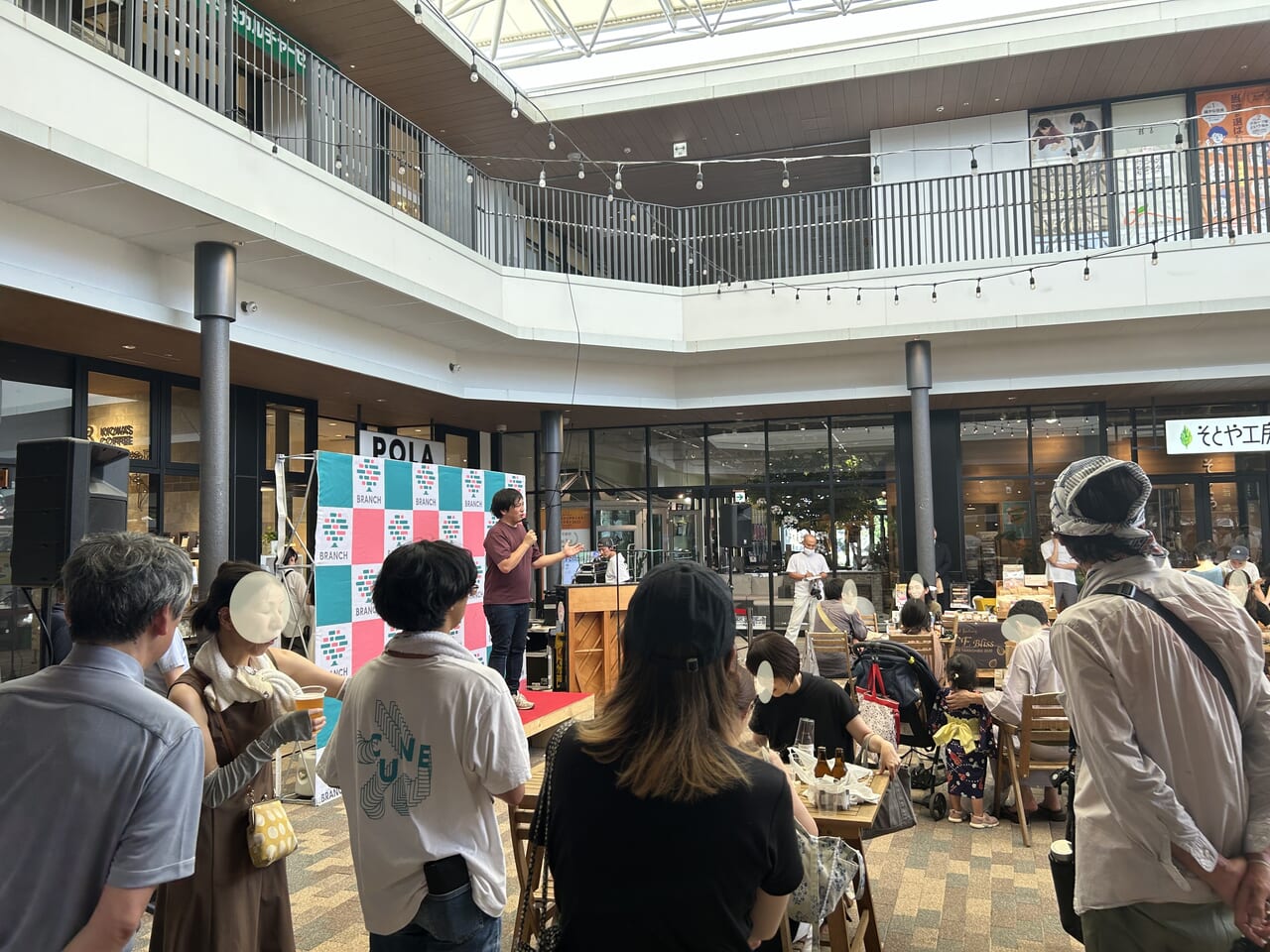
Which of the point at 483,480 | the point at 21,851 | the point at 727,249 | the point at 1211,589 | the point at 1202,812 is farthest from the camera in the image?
the point at 727,249

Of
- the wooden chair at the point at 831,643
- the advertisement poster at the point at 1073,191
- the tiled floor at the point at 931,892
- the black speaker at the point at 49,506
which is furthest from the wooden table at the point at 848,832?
the advertisement poster at the point at 1073,191

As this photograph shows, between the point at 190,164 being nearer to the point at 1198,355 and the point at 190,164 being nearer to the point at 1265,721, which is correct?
the point at 1265,721

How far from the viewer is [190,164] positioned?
6430 mm

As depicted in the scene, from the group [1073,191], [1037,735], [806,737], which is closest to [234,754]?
[806,737]

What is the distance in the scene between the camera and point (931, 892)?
13.6 feet

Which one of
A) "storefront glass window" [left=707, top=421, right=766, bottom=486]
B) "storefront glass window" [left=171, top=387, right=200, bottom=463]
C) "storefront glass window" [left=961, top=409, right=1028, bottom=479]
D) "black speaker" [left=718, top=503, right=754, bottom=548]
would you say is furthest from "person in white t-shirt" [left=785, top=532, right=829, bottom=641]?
"storefront glass window" [left=171, top=387, right=200, bottom=463]

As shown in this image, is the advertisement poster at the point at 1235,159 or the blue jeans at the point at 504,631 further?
the advertisement poster at the point at 1235,159

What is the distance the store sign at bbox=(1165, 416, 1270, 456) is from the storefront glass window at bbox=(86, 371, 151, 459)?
11.8 meters

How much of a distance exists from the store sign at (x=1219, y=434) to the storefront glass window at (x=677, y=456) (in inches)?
253

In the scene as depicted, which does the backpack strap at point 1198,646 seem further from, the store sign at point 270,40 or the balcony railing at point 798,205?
the balcony railing at point 798,205

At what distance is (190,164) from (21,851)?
6.19 meters

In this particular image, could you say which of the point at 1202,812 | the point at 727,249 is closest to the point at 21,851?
the point at 1202,812

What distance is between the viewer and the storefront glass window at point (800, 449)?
13.6m

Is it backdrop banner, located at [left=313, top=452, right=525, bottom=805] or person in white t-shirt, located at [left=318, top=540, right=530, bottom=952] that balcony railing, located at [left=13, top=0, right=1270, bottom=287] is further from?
person in white t-shirt, located at [left=318, top=540, right=530, bottom=952]
